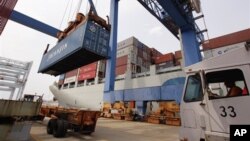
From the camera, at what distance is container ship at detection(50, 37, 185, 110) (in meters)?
20.8

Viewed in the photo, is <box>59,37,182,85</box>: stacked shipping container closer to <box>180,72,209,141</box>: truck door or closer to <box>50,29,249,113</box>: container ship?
<box>50,29,249,113</box>: container ship

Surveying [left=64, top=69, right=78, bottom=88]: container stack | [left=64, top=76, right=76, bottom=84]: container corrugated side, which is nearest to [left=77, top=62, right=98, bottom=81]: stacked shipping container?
[left=64, top=69, right=78, bottom=88]: container stack

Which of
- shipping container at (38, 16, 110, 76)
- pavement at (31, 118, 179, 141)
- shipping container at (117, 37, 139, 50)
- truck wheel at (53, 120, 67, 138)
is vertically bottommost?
pavement at (31, 118, 179, 141)

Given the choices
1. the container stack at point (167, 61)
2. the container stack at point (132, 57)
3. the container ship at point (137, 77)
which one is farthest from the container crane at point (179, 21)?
the container stack at point (132, 57)

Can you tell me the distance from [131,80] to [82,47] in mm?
20235

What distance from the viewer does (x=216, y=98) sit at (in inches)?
115

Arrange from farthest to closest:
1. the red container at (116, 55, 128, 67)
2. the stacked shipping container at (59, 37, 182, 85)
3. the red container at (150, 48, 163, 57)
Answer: the red container at (150, 48, 163, 57) → the red container at (116, 55, 128, 67) → the stacked shipping container at (59, 37, 182, 85)

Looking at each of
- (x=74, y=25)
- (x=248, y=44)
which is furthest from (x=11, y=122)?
(x=74, y=25)

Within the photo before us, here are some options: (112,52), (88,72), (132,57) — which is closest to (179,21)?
(112,52)

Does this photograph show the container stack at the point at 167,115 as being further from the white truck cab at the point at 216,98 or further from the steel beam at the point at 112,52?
the white truck cab at the point at 216,98

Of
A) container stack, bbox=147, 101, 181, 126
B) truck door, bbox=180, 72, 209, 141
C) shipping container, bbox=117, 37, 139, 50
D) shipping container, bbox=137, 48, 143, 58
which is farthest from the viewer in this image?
shipping container, bbox=137, 48, 143, 58

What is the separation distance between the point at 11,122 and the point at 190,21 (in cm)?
1799

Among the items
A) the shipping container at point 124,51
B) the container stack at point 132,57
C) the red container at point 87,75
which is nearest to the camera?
the container stack at point 132,57

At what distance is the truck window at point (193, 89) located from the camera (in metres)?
3.26
